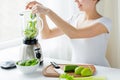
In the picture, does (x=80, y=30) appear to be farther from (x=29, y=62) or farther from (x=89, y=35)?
(x=29, y=62)

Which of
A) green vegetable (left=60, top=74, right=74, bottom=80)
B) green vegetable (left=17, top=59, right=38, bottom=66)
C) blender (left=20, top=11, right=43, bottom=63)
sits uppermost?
blender (left=20, top=11, right=43, bottom=63)

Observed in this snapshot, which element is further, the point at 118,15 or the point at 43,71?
the point at 118,15

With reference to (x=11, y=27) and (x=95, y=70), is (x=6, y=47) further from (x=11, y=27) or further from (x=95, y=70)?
(x=95, y=70)

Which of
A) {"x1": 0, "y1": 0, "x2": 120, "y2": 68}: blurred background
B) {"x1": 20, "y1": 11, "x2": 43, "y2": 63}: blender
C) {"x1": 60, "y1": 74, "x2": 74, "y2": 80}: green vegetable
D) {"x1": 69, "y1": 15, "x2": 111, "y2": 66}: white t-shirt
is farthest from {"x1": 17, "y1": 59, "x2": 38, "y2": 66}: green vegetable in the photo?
{"x1": 0, "y1": 0, "x2": 120, "y2": 68}: blurred background

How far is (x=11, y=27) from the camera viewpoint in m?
2.20

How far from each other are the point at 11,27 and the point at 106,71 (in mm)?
1020

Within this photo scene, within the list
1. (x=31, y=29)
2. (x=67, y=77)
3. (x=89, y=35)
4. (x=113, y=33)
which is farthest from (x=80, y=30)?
(x=113, y=33)

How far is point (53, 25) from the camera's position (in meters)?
2.10

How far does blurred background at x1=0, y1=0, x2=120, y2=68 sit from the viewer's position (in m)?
2.10

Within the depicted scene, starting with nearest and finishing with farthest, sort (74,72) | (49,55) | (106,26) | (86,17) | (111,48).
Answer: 1. (74,72)
2. (106,26)
3. (86,17)
4. (49,55)
5. (111,48)

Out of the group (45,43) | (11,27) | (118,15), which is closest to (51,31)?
(45,43)

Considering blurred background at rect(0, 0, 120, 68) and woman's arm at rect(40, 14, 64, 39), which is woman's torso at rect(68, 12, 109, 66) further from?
blurred background at rect(0, 0, 120, 68)

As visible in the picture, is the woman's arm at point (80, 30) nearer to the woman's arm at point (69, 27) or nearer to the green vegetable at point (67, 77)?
the woman's arm at point (69, 27)

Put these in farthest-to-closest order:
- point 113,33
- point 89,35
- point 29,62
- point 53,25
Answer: point 113,33, point 53,25, point 89,35, point 29,62
